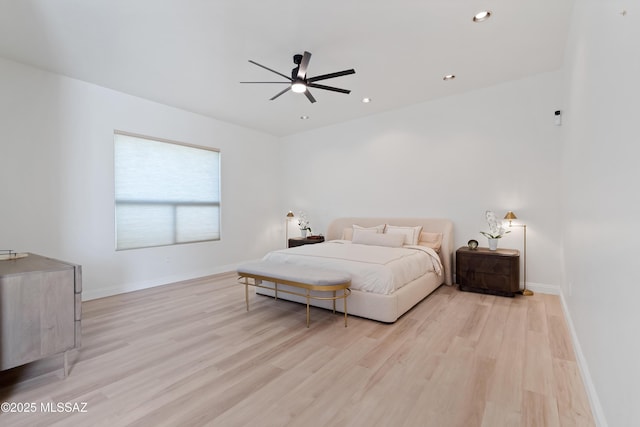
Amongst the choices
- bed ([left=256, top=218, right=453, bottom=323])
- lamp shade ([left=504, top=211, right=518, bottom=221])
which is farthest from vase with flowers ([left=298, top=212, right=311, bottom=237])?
lamp shade ([left=504, top=211, right=518, bottom=221])

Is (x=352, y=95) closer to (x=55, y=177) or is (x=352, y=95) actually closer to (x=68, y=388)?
(x=55, y=177)

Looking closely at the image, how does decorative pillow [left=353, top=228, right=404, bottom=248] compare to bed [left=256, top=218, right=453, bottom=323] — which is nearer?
bed [left=256, top=218, right=453, bottom=323]

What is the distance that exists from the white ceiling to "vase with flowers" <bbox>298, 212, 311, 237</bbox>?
2843 millimetres

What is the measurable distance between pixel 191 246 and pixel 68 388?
3.27 meters

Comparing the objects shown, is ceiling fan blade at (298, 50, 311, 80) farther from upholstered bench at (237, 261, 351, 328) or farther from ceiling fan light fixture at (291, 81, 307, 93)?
upholstered bench at (237, 261, 351, 328)

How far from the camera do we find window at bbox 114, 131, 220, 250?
441cm

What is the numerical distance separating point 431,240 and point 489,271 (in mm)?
931

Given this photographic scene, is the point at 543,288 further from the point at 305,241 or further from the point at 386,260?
the point at 305,241

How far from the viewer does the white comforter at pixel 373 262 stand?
10.5ft

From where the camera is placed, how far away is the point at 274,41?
3.06 metres

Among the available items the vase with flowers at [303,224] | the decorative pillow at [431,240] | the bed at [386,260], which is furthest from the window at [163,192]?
the decorative pillow at [431,240]

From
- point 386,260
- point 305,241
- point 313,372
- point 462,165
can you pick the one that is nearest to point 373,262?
point 386,260

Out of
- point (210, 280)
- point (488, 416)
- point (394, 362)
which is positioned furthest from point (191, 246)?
point (488, 416)

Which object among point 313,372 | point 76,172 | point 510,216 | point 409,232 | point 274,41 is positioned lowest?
point 313,372
